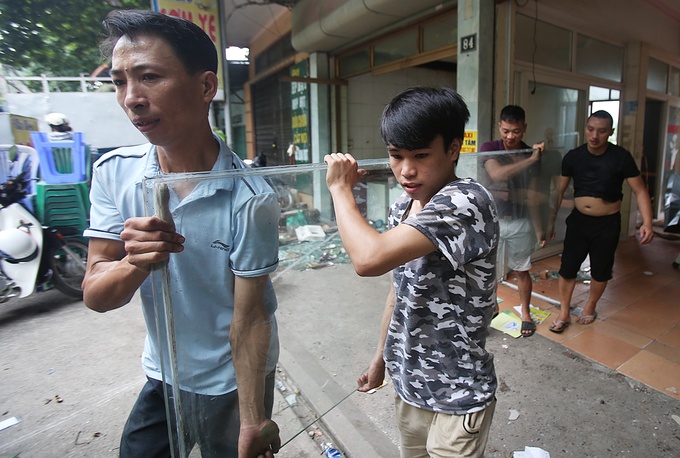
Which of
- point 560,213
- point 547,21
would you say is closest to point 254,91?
point 547,21

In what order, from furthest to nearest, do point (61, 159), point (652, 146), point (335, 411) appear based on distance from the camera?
point (652, 146), point (61, 159), point (335, 411)

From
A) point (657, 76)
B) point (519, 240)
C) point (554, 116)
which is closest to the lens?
point (519, 240)

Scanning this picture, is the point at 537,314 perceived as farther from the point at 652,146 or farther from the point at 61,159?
the point at 652,146

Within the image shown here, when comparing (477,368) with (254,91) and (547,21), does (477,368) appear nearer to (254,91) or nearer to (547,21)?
(547,21)

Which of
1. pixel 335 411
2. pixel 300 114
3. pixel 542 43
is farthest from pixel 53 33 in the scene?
pixel 335 411

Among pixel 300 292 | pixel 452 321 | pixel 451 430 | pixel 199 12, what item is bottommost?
pixel 451 430

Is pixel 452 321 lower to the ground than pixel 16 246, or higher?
higher

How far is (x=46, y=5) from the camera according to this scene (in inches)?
261

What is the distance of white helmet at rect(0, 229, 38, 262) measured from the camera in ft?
12.4

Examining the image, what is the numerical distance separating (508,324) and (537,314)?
377 mm

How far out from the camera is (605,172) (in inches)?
123

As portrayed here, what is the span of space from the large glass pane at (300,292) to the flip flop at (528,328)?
139 centimetres

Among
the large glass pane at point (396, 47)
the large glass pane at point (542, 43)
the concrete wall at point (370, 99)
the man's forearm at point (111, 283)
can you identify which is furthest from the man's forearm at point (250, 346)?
the concrete wall at point (370, 99)

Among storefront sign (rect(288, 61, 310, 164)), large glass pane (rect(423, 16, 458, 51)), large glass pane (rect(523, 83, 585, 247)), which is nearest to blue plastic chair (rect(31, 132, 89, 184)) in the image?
storefront sign (rect(288, 61, 310, 164))
